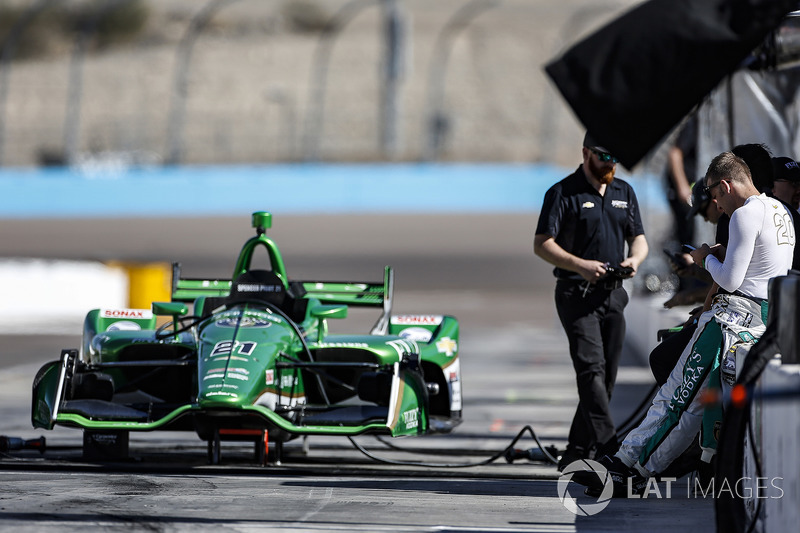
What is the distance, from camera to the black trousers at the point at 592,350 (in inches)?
312

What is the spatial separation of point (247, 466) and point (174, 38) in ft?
270

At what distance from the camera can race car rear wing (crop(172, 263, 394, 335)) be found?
9383mm

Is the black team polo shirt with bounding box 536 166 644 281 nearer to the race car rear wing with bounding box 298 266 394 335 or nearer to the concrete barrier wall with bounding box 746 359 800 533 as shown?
the race car rear wing with bounding box 298 266 394 335

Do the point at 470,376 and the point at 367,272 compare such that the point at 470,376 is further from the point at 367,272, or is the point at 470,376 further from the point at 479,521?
the point at 367,272

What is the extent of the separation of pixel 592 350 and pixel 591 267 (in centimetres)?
50

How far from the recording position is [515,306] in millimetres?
27641

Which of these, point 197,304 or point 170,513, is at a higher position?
point 197,304

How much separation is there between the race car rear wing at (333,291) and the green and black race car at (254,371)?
0.4 inches

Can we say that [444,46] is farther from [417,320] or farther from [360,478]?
[360,478]

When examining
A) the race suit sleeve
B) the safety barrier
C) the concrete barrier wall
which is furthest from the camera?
the safety barrier

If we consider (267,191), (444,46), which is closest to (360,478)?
(267,191)

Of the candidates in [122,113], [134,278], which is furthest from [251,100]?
[134,278]

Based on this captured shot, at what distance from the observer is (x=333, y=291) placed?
952 centimetres

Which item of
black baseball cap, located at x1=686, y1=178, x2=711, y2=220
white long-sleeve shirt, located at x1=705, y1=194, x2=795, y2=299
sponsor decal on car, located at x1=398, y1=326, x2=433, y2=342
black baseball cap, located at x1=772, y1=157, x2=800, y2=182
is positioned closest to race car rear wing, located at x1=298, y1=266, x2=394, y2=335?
sponsor decal on car, located at x1=398, y1=326, x2=433, y2=342
